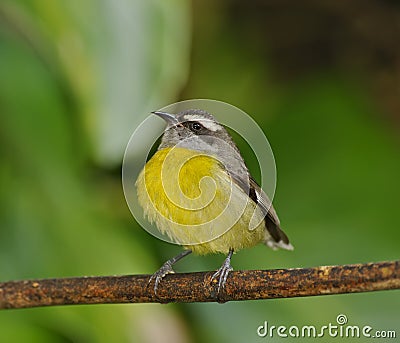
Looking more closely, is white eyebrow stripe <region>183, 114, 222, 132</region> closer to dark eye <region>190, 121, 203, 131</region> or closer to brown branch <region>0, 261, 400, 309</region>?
dark eye <region>190, 121, 203, 131</region>

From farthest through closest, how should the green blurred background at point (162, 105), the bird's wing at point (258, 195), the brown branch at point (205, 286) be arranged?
the bird's wing at point (258, 195) < the green blurred background at point (162, 105) < the brown branch at point (205, 286)

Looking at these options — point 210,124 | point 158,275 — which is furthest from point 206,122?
point 158,275

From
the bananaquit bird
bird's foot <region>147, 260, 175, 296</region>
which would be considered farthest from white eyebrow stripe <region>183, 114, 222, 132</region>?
bird's foot <region>147, 260, 175, 296</region>

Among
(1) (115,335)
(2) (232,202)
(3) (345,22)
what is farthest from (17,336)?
(3) (345,22)

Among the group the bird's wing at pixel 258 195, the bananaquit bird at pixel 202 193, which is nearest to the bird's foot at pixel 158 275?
the bananaquit bird at pixel 202 193

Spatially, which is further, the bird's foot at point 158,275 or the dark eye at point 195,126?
the dark eye at point 195,126

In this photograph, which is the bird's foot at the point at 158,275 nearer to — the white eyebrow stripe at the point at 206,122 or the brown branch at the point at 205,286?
the brown branch at the point at 205,286

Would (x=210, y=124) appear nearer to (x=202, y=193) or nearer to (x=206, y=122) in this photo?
(x=206, y=122)
